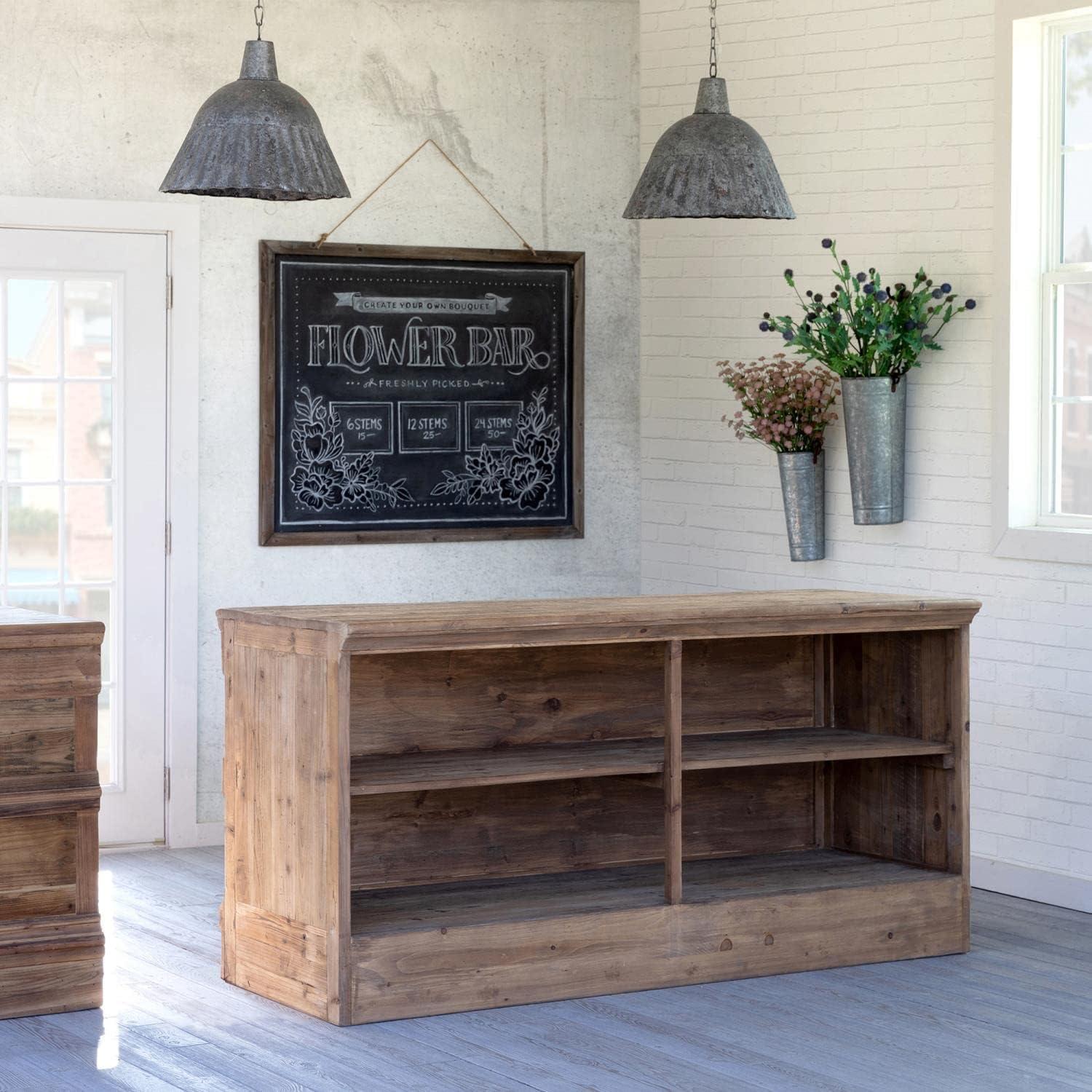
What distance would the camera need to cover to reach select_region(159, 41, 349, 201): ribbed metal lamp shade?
13.4ft

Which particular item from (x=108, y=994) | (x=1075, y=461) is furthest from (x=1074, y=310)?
(x=108, y=994)

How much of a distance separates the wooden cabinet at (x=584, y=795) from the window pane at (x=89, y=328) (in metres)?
2.17

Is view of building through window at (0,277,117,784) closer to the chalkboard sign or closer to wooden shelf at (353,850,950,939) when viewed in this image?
the chalkboard sign

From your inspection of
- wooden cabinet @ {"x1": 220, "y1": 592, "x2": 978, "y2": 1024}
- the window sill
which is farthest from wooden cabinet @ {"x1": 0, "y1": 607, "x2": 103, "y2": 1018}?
the window sill

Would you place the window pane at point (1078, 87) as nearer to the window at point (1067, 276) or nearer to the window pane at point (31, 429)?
the window at point (1067, 276)

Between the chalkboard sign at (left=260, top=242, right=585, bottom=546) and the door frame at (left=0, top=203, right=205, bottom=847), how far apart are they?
28 centimetres

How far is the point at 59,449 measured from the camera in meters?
6.62

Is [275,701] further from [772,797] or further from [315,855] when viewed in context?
[772,797]

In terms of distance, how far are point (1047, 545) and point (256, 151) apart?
3.11 metres

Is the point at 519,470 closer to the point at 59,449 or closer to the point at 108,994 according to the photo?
the point at 59,449

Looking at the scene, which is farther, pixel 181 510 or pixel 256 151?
pixel 181 510

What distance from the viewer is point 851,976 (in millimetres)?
4980

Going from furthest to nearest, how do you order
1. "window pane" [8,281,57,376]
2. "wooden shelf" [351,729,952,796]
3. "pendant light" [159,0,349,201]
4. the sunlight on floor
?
1. "window pane" [8,281,57,376]
2. "wooden shelf" [351,729,952,796]
3. the sunlight on floor
4. "pendant light" [159,0,349,201]

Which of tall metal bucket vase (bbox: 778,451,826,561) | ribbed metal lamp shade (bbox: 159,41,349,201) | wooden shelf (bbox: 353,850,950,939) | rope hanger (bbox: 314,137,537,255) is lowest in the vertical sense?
wooden shelf (bbox: 353,850,950,939)
